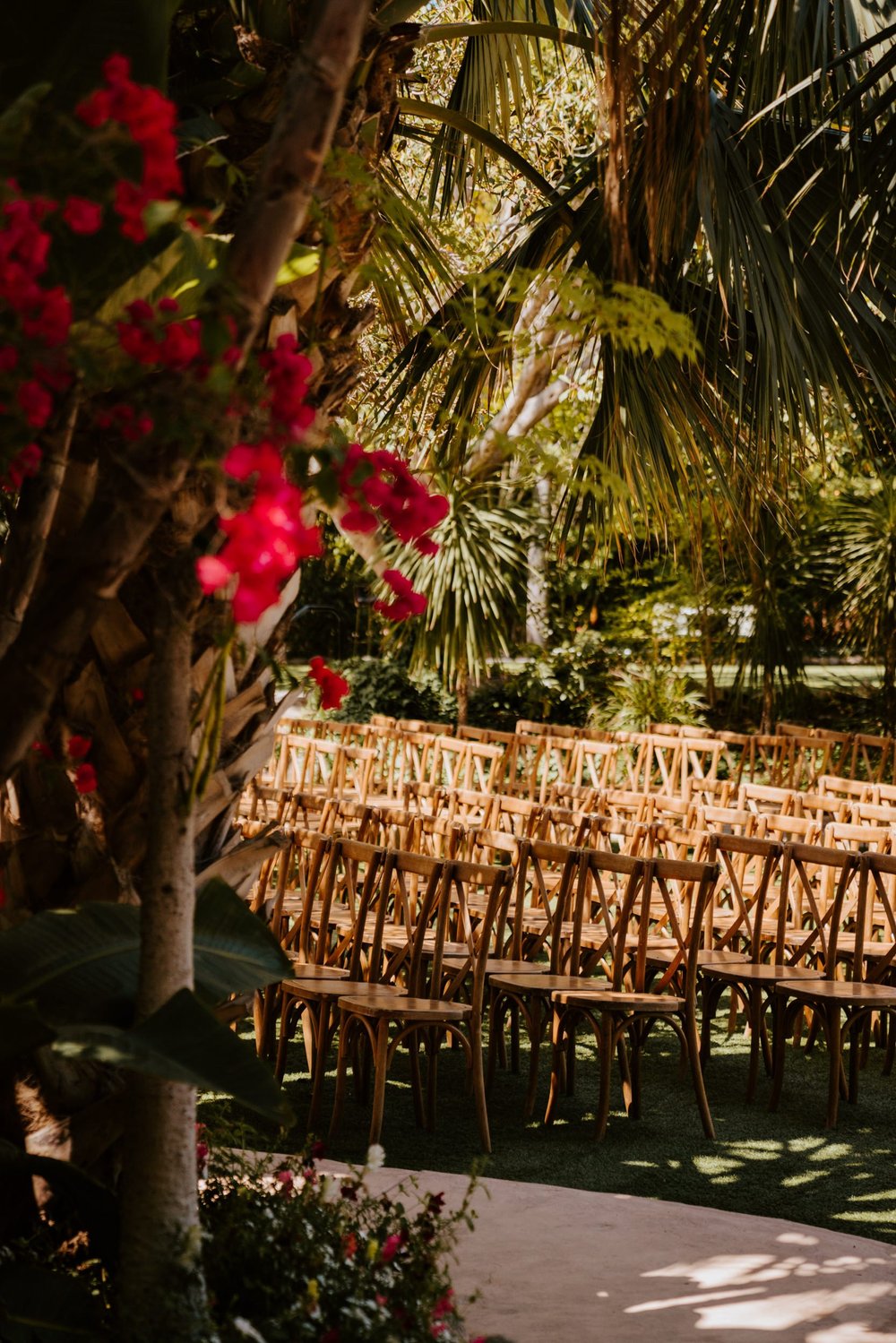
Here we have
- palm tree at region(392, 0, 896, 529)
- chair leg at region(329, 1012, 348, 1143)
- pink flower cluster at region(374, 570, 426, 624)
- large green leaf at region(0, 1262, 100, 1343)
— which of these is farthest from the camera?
chair leg at region(329, 1012, 348, 1143)

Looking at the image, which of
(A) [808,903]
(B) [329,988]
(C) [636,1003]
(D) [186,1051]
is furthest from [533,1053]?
(D) [186,1051]

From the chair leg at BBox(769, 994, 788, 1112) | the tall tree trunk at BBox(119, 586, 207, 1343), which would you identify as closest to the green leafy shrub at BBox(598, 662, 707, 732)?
the chair leg at BBox(769, 994, 788, 1112)

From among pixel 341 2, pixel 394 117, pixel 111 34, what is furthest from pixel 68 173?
pixel 394 117

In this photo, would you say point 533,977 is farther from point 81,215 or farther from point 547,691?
point 547,691

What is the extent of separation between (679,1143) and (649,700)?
716cm

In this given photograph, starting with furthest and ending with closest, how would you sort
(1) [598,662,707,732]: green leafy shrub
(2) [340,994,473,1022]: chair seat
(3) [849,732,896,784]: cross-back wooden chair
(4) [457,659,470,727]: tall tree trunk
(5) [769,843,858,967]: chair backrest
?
(1) [598,662,707,732]: green leafy shrub, (4) [457,659,470,727]: tall tree trunk, (3) [849,732,896,784]: cross-back wooden chair, (5) [769,843,858,967]: chair backrest, (2) [340,994,473,1022]: chair seat

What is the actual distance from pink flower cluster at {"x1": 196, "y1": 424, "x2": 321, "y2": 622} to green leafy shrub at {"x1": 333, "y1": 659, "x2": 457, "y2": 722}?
1090cm

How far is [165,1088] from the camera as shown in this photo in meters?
2.11

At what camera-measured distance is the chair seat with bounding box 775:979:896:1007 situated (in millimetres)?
4992

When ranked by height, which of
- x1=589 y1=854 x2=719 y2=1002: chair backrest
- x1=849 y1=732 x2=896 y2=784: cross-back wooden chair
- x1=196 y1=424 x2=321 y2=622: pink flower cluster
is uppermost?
x1=196 y1=424 x2=321 y2=622: pink flower cluster

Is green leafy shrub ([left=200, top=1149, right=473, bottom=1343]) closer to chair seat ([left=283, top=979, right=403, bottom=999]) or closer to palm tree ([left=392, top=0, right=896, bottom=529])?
palm tree ([left=392, top=0, right=896, bottom=529])

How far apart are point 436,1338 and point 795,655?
987cm

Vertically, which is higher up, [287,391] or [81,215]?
[81,215]

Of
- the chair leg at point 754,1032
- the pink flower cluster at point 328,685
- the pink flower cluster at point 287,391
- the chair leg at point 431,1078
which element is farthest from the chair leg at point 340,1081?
the pink flower cluster at point 287,391
